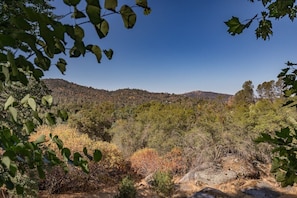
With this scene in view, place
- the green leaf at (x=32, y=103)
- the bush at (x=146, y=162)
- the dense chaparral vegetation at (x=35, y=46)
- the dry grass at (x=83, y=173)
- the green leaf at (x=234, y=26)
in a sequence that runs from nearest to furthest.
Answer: the dense chaparral vegetation at (x=35, y=46)
the green leaf at (x=32, y=103)
the green leaf at (x=234, y=26)
the dry grass at (x=83, y=173)
the bush at (x=146, y=162)

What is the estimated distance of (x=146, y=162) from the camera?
13.2m

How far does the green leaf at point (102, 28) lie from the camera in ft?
1.58

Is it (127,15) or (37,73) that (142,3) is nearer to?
(127,15)

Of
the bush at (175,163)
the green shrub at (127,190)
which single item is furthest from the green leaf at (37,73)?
the bush at (175,163)

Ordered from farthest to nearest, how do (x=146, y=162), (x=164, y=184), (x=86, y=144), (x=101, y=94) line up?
(x=101, y=94) → (x=146, y=162) → (x=86, y=144) → (x=164, y=184)

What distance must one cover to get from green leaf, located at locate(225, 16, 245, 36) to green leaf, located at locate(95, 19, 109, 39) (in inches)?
22.4

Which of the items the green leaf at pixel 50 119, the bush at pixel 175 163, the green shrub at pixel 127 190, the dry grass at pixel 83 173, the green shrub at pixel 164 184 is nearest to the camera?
the green leaf at pixel 50 119

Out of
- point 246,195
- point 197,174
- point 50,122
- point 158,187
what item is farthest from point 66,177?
point 50,122

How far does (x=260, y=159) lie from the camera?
40.4 feet

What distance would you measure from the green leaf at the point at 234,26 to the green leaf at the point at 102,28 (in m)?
0.57

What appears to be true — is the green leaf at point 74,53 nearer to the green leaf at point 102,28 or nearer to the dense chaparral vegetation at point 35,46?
the dense chaparral vegetation at point 35,46

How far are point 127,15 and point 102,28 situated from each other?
5cm

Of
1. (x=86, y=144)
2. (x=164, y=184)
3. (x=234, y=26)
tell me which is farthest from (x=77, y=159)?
(x=86, y=144)

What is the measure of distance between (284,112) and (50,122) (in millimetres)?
16019
